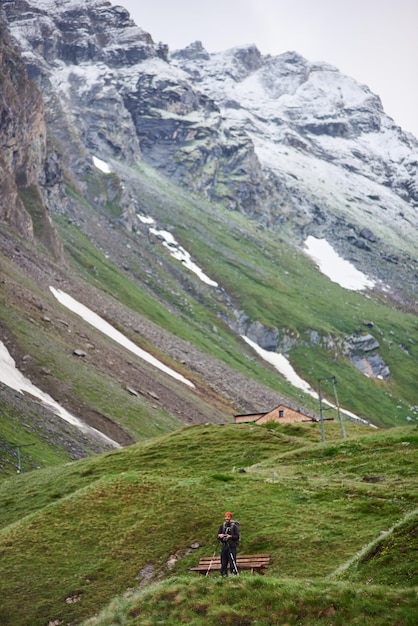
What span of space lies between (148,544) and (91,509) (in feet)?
20.2

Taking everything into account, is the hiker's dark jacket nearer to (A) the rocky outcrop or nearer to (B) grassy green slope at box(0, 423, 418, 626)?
(B) grassy green slope at box(0, 423, 418, 626)

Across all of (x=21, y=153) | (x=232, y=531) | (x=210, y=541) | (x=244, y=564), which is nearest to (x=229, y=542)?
(x=232, y=531)

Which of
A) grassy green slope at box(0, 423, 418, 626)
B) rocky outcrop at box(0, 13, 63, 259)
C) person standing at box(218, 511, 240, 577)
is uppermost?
person standing at box(218, 511, 240, 577)

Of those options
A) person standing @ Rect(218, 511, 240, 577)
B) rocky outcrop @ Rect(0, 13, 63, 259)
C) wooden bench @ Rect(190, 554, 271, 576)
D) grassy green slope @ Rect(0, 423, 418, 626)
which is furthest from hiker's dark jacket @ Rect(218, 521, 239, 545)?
rocky outcrop @ Rect(0, 13, 63, 259)

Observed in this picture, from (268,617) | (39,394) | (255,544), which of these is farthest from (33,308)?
(268,617)

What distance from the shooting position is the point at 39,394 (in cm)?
8338

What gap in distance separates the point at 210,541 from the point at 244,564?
5681mm

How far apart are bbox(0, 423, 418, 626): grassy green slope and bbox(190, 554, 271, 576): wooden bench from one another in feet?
1.63

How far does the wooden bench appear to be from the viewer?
2764cm

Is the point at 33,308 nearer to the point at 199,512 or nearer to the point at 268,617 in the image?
the point at 199,512

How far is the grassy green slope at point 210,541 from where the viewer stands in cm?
2097

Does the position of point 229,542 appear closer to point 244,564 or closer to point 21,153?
point 244,564

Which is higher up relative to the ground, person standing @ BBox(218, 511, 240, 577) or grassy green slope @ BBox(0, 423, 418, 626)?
person standing @ BBox(218, 511, 240, 577)

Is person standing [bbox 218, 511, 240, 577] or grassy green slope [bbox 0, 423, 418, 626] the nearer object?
grassy green slope [bbox 0, 423, 418, 626]
